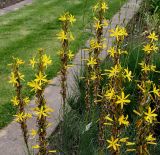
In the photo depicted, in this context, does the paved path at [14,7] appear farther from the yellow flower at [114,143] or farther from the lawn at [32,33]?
the yellow flower at [114,143]

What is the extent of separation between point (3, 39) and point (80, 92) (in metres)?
3.58

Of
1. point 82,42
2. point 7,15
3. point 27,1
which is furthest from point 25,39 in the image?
point 27,1

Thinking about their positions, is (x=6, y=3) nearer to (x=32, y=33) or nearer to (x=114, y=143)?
(x=32, y=33)

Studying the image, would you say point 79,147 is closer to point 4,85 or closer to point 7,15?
point 4,85

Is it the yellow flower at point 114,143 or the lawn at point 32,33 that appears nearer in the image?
the yellow flower at point 114,143

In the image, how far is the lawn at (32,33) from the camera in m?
5.90

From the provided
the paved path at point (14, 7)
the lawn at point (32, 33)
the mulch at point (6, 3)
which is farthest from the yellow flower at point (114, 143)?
the mulch at point (6, 3)

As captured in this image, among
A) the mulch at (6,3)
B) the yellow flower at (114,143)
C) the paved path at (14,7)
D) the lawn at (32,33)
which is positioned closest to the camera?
the yellow flower at (114,143)

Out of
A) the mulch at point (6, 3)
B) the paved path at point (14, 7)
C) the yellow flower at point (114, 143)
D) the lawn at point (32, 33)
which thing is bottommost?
the lawn at point (32, 33)

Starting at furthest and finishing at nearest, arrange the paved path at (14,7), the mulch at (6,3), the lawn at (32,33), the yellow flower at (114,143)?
1. the mulch at (6,3)
2. the paved path at (14,7)
3. the lawn at (32,33)
4. the yellow flower at (114,143)

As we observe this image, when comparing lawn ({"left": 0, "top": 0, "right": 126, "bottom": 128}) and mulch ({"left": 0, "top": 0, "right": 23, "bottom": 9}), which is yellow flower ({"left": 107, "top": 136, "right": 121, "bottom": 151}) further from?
mulch ({"left": 0, "top": 0, "right": 23, "bottom": 9})

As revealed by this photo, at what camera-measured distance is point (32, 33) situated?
8.68 m

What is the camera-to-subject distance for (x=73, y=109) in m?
4.81

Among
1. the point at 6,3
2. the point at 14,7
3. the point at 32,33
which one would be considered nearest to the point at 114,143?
the point at 32,33
